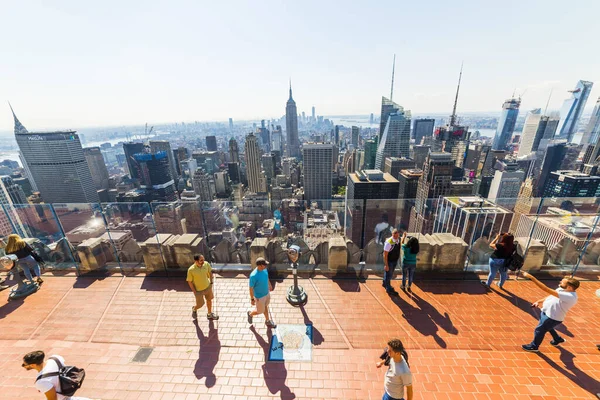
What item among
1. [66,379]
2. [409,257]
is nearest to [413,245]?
[409,257]

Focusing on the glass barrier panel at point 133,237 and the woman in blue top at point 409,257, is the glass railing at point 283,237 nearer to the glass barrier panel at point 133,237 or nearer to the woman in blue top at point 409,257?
the glass barrier panel at point 133,237

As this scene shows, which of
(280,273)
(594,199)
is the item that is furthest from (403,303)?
(594,199)

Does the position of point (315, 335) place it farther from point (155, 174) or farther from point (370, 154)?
point (370, 154)

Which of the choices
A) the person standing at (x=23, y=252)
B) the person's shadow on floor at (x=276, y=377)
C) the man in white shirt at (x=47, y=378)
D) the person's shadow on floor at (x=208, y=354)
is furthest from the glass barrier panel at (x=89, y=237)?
the person's shadow on floor at (x=276, y=377)

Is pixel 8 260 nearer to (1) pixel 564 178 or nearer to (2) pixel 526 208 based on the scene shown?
(2) pixel 526 208

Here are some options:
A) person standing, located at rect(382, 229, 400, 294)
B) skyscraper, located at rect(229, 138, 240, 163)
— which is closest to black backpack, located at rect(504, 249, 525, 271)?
person standing, located at rect(382, 229, 400, 294)
